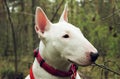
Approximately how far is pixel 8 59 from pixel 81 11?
320cm

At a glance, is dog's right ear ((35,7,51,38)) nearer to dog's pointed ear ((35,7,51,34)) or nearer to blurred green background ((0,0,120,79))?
dog's pointed ear ((35,7,51,34))

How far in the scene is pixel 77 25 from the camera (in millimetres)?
8898

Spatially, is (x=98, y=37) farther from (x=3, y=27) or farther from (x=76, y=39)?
(x=3, y=27)

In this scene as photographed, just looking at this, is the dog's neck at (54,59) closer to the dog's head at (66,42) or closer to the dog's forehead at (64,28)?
the dog's head at (66,42)

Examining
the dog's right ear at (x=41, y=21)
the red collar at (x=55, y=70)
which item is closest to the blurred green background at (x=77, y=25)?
the red collar at (x=55, y=70)

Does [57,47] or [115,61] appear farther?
[115,61]

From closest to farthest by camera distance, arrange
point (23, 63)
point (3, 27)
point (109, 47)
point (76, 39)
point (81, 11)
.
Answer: point (76, 39) → point (109, 47) → point (81, 11) → point (23, 63) → point (3, 27)

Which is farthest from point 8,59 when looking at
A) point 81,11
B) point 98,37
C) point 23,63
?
point 98,37

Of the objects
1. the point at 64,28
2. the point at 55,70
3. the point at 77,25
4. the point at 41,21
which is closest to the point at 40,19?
the point at 41,21

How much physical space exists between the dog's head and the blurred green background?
2.44 meters

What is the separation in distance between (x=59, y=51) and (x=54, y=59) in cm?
13

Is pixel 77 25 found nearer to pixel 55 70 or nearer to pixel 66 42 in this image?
pixel 55 70

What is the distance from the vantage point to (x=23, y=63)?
1141cm

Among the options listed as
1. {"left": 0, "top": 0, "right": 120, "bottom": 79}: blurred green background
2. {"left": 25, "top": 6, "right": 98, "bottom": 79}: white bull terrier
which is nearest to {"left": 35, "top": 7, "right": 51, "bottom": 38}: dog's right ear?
{"left": 25, "top": 6, "right": 98, "bottom": 79}: white bull terrier
